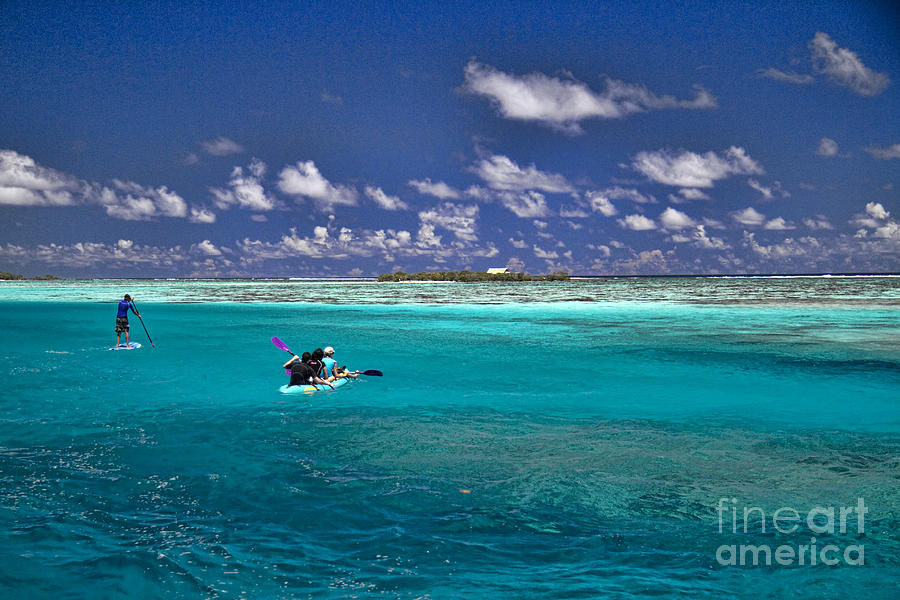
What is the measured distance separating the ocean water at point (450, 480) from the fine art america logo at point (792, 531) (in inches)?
1.6

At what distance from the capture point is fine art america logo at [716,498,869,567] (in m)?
6.86

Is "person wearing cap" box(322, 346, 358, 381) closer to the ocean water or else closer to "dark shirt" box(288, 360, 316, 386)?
the ocean water

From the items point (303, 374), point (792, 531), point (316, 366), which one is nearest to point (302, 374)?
point (303, 374)

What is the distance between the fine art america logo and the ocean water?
0.04 m

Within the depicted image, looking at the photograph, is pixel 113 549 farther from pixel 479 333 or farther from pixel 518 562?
pixel 479 333

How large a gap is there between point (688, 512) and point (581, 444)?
353 centimetres

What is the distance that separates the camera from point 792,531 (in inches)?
299

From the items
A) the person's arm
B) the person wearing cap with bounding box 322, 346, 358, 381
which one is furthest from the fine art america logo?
the person wearing cap with bounding box 322, 346, 358, 381

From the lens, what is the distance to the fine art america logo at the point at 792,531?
6855 millimetres

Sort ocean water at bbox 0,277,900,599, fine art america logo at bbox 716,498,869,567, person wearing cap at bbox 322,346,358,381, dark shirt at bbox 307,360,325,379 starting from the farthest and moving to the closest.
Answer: person wearing cap at bbox 322,346,358,381, dark shirt at bbox 307,360,325,379, fine art america logo at bbox 716,498,869,567, ocean water at bbox 0,277,900,599

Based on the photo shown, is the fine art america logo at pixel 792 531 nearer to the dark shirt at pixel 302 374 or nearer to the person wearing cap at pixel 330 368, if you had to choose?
the dark shirt at pixel 302 374

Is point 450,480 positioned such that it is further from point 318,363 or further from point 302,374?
point 318,363

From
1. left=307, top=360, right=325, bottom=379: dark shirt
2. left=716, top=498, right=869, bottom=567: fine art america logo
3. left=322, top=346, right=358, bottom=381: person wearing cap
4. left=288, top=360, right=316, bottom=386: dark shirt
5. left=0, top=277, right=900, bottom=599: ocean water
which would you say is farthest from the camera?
left=322, top=346, right=358, bottom=381: person wearing cap

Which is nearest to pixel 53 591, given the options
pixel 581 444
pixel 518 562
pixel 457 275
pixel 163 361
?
pixel 518 562
